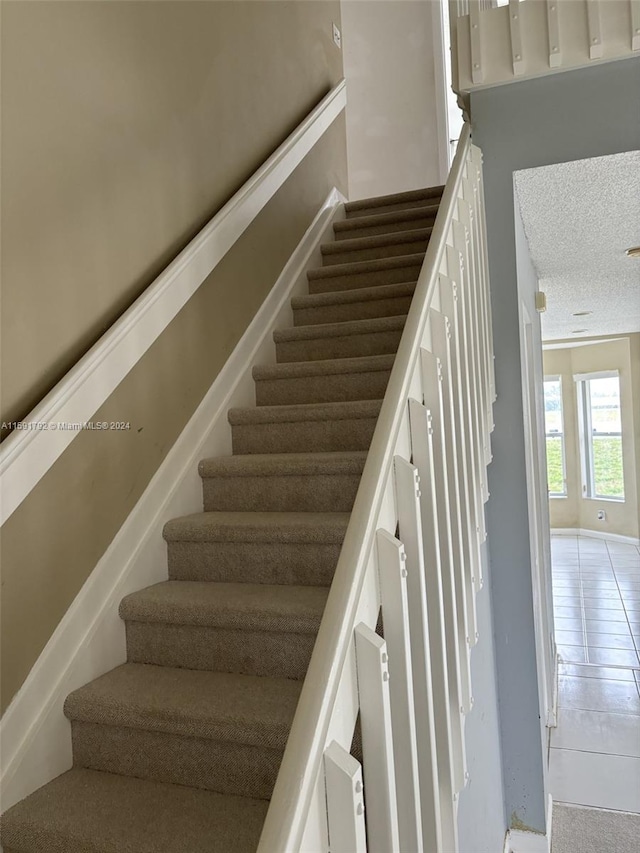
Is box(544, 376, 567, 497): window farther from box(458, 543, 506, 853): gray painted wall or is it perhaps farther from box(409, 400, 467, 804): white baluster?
box(409, 400, 467, 804): white baluster

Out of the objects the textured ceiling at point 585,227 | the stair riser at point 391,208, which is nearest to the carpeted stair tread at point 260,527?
the textured ceiling at point 585,227

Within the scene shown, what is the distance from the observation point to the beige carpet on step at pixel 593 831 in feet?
8.50

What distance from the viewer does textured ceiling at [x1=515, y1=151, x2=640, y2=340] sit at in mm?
2471

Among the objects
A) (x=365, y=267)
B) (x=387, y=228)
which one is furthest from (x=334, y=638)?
(x=387, y=228)

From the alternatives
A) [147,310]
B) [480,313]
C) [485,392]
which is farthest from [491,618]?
[147,310]

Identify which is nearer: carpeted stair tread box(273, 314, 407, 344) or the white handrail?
the white handrail

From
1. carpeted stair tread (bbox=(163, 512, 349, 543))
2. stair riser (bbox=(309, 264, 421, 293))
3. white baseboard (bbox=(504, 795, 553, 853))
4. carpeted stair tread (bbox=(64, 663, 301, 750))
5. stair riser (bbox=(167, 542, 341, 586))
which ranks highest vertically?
stair riser (bbox=(309, 264, 421, 293))

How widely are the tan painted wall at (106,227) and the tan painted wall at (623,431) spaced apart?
635 centimetres

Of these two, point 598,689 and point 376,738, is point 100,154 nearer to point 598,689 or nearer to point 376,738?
point 376,738

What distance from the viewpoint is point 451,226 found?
5.59 feet

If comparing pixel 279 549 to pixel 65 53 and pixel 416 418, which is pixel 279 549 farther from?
pixel 65 53

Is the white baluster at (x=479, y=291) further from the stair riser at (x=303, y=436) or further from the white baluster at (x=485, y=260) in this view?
the stair riser at (x=303, y=436)

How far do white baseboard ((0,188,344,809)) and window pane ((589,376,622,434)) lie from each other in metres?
6.62

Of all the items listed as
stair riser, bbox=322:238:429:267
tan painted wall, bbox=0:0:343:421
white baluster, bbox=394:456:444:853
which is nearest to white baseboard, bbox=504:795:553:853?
white baluster, bbox=394:456:444:853
